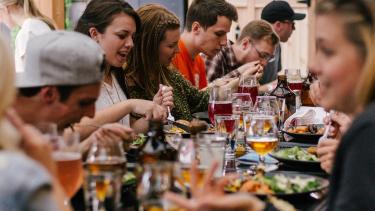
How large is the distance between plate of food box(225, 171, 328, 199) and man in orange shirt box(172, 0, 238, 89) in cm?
297

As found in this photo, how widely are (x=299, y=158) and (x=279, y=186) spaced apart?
56 cm

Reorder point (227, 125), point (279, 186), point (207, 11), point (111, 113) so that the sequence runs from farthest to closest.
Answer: point (207, 11), point (111, 113), point (227, 125), point (279, 186)

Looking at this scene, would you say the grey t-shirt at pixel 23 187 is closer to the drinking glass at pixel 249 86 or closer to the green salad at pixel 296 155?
the green salad at pixel 296 155

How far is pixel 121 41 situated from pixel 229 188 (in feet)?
5.07

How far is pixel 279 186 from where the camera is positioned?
2082mm

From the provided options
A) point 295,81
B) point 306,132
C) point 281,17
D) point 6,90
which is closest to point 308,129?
point 306,132

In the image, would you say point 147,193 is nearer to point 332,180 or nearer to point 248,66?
point 332,180

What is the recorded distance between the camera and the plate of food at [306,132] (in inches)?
131

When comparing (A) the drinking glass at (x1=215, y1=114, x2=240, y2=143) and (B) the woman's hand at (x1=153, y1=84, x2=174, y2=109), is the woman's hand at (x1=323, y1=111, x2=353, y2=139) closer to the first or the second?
(A) the drinking glass at (x1=215, y1=114, x2=240, y2=143)

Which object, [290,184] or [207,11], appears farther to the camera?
[207,11]

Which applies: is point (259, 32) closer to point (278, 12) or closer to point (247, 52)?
point (247, 52)

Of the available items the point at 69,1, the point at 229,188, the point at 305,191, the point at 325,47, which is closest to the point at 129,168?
the point at 229,188

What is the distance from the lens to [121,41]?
136 inches

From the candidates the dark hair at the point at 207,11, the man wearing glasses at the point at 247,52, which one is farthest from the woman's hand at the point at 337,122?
the man wearing glasses at the point at 247,52
